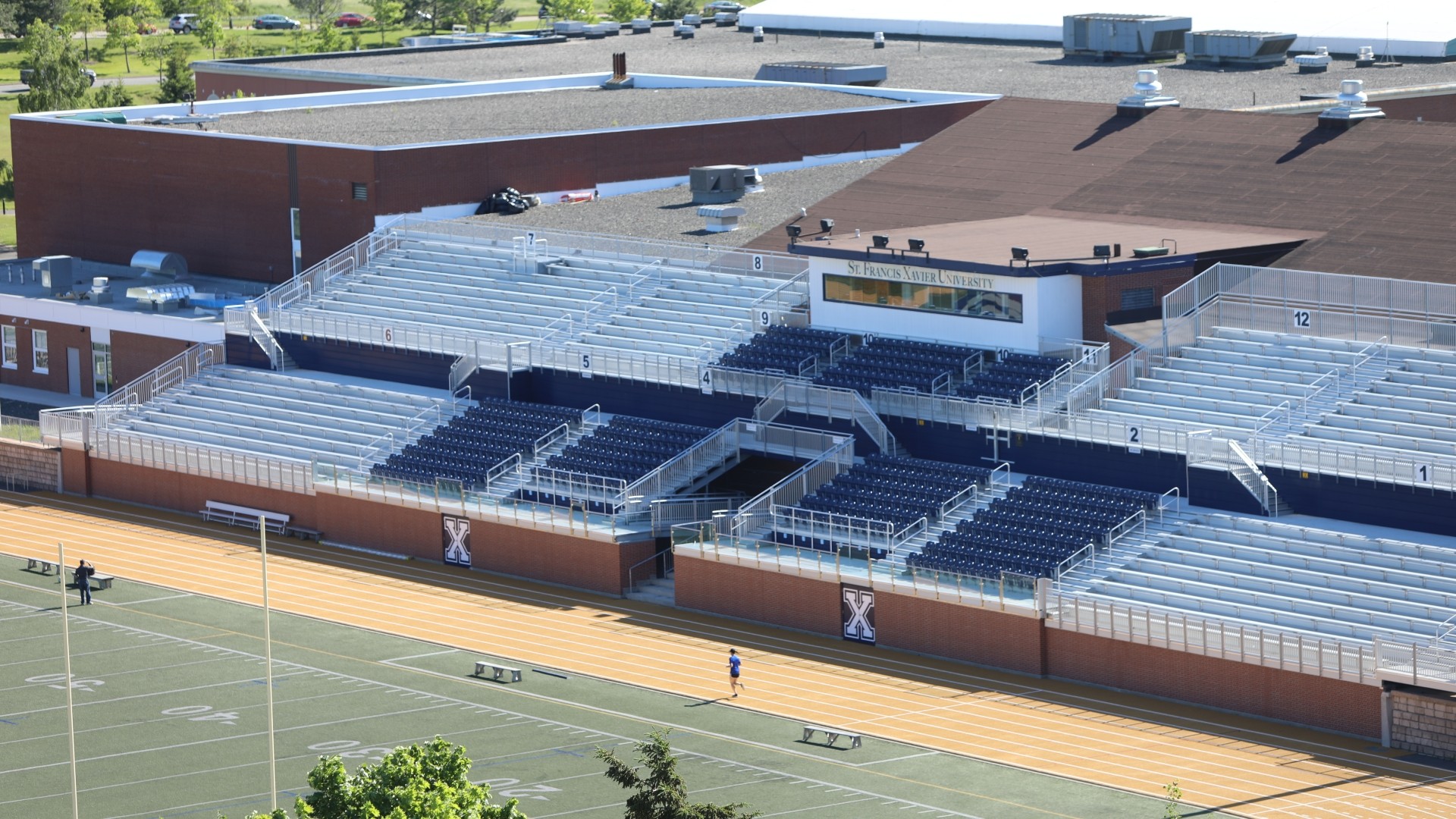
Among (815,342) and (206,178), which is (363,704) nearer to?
(815,342)

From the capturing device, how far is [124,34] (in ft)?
500

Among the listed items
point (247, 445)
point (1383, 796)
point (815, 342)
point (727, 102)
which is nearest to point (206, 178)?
point (247, 445)

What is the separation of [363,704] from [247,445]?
1861 centimetres

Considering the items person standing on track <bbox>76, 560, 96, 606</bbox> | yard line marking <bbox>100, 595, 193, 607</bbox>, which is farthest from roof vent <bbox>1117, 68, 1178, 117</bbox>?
person standing on track <bbox>76, 560, 96, 606</bbox>

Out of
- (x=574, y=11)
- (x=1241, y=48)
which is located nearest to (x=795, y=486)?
(x=1241, y=48)

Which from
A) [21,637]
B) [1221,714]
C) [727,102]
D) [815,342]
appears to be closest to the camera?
[1221,714]

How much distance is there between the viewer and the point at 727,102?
8112 centimetres

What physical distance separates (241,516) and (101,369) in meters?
12.7

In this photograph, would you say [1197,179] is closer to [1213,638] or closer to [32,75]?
[1213,638]

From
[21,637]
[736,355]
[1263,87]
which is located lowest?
[21,637]

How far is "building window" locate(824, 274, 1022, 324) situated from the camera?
53906 mm

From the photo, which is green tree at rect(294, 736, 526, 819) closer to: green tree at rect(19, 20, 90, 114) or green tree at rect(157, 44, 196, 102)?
green tree at rect(19, 20, 90, 114)

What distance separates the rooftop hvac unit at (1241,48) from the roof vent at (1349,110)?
17.2 metres

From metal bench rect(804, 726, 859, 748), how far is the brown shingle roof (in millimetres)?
18870
